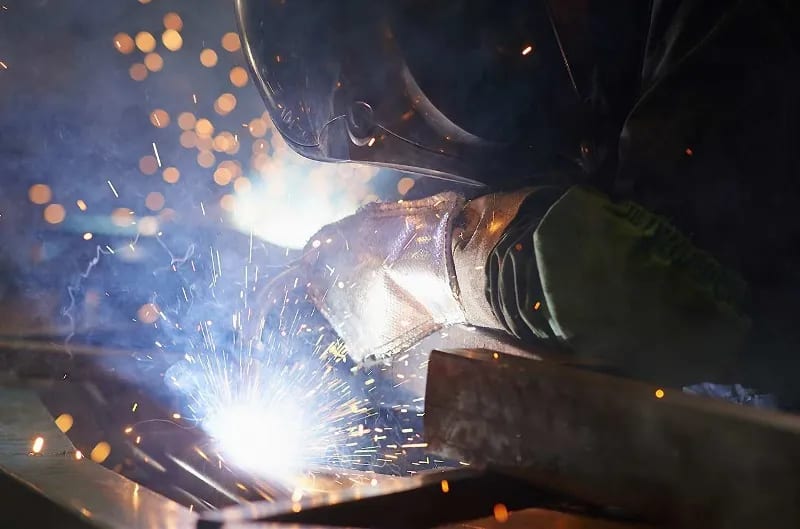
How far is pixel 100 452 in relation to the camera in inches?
62.0

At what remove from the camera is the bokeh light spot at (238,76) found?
2867 millimetres

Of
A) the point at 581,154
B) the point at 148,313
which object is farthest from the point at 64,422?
the point at 581,154

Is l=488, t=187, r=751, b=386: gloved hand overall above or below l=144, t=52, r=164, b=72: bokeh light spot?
below

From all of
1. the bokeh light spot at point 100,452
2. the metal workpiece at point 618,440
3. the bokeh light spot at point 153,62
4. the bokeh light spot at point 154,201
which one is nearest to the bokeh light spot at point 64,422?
the bokeh light spot at point 100,452

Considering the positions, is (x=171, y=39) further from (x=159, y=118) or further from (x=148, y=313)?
(x=148, y=313)

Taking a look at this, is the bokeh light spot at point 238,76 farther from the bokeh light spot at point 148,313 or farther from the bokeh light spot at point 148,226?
the bokeh light spot at point 148,313

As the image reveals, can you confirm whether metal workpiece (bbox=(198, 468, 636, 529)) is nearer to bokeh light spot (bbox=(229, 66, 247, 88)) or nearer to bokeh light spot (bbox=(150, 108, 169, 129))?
bokeh light spot (bbox=(229, 66, 247, 88))

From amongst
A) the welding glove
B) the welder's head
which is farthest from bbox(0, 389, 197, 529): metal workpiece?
the welder's head

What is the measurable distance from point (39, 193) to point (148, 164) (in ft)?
1.73

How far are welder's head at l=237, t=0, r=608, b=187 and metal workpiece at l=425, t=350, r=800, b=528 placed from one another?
2.07ft

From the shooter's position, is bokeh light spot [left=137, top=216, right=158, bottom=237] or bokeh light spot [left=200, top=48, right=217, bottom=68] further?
bokeh light spot [left=137, top=216, right=158, bottom=237]

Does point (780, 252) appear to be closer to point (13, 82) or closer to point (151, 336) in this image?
point (151, 336)

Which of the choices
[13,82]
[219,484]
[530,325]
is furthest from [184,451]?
[13,82]

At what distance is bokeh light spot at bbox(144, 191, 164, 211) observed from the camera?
3090 mm
